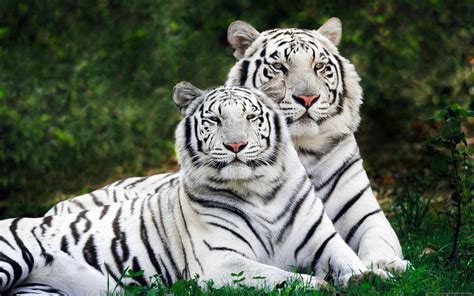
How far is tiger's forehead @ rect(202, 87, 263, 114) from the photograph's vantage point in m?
5.42

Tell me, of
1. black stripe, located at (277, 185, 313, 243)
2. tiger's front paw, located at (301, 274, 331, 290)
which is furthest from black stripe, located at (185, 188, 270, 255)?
tiger's front paw, located at (301, 274, 331, 290)

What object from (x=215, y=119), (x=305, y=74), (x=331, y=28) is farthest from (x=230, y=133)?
(x=331, y=28)

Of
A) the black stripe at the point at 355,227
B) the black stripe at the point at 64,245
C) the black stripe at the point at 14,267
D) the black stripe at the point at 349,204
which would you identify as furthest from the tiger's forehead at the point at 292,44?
the black stripe at the point at 14,267

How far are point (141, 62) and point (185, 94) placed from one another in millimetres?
4173

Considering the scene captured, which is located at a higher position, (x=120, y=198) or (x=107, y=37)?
(x=107, y=37)

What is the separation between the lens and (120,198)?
6738mm

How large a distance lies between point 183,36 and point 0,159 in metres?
2.20

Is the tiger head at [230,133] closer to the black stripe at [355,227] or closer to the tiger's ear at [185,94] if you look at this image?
the tiger's ear at [185,94]

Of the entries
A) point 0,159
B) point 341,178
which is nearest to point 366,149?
point 0,159

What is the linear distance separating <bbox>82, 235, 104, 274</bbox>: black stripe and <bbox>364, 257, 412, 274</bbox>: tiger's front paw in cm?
157

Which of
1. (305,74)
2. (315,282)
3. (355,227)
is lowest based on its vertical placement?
(315,282)

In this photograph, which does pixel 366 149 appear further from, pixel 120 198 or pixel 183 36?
pixel 120 198

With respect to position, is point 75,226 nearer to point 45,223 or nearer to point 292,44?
point 45,223

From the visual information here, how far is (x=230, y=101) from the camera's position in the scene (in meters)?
5.45
